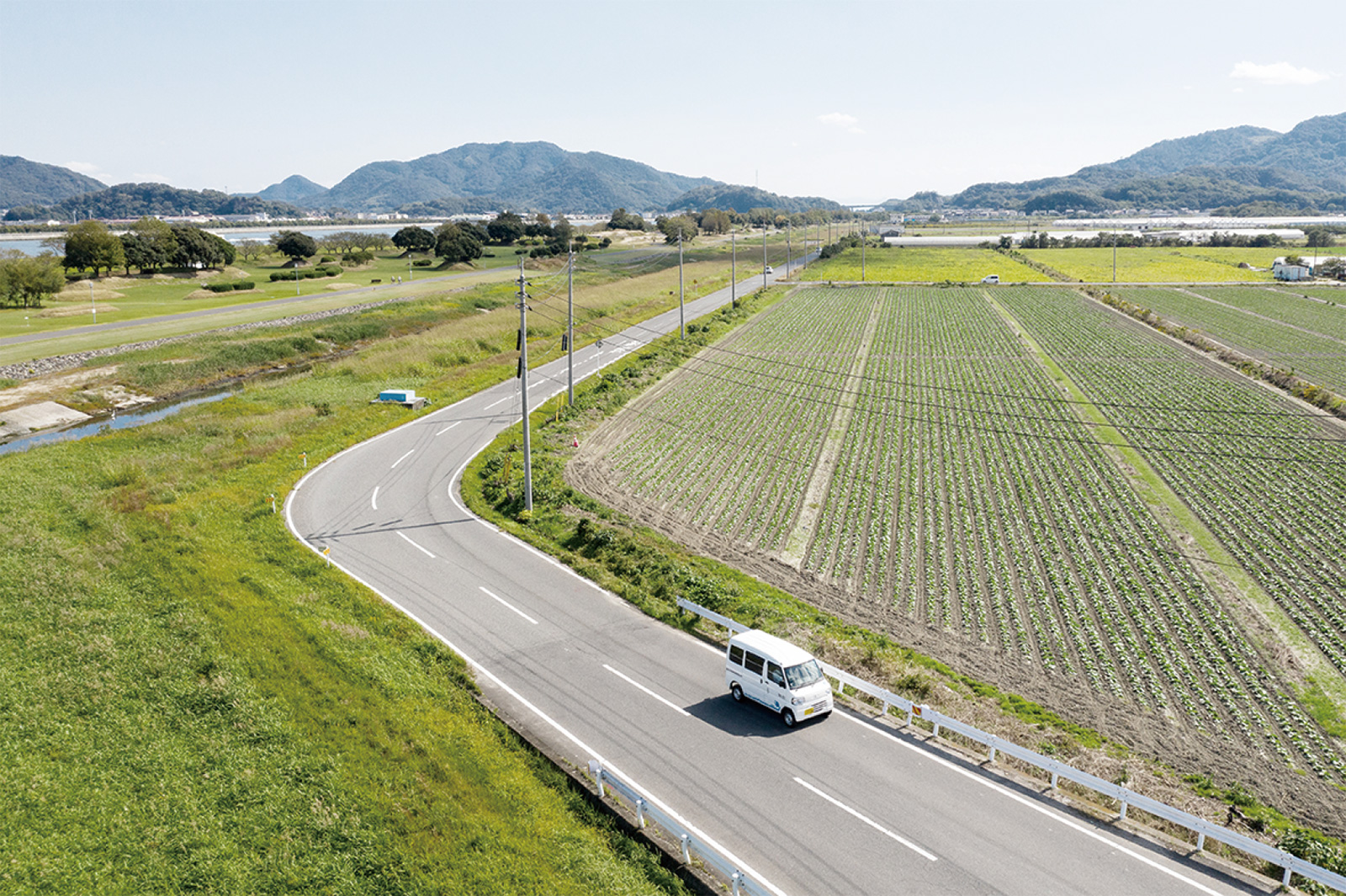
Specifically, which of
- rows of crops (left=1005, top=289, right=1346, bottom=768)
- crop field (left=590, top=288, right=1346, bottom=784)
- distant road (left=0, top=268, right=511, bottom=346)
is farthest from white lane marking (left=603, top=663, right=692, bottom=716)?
distant road (left=0, top=268, right=511, bottom=346)

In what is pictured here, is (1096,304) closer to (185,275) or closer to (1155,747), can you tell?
(1155,747)

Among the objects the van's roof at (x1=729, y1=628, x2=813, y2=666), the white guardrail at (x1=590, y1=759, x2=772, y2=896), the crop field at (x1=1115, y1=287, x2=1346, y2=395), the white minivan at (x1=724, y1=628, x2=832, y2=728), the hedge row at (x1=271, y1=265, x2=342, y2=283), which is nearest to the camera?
the white guardrail at (x1=590, y1=759, x2=772, y2=896)

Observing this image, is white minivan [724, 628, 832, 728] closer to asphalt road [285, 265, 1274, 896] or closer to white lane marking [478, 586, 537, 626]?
asphalt road [285, 265, 1274, 896]

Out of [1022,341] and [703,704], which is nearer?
[703,704]

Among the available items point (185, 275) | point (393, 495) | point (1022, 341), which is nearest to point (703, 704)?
point (393, 495)

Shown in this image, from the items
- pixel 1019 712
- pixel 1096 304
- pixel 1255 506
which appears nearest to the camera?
pixel 1019 712

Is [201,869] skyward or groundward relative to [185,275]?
groundward
